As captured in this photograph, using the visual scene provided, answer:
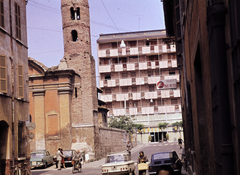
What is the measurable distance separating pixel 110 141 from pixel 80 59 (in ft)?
40.9

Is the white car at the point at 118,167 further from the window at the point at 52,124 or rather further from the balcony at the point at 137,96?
the balcony at the point at 137,96

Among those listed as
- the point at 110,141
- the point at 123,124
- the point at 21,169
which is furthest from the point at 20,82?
the point at 123,124

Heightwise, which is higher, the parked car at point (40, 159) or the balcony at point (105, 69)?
the balcony at point (105, 69)

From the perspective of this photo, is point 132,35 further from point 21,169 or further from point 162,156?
point 162,156

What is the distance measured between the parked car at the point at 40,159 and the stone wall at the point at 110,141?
7706 millimetres

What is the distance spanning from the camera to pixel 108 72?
82.1 metres

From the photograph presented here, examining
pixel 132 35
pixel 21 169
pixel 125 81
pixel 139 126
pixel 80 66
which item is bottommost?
pixel 21 169

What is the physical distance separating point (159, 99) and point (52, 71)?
43468 millimetres

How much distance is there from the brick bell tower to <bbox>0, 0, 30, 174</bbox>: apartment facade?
612 inches

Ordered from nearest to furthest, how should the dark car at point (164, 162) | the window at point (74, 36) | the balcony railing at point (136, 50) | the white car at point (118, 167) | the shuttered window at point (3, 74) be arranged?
1. the dark car at point (164, 162)
2. the white car at point (118, 167)
3. the shuttered window at point (3, 74)
4. the window at point (74, 36)
5. the balcony railing at point (136, 50)

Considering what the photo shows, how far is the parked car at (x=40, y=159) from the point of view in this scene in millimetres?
32250

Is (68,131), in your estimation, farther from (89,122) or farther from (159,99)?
(159,99)

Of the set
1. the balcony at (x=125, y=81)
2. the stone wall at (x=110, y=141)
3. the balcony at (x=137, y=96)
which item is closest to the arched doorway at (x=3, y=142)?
the stone wall at (x=110, y=141)

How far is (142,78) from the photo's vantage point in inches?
3150
